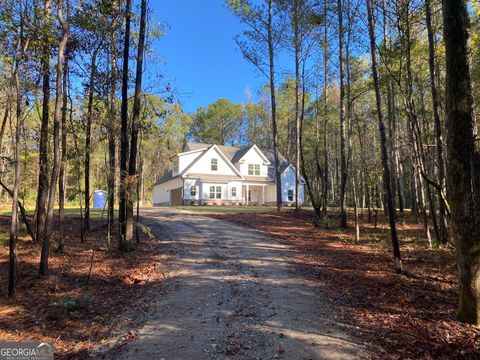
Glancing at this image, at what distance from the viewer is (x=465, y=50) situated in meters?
4.75

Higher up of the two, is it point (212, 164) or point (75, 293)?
point (212, 164)

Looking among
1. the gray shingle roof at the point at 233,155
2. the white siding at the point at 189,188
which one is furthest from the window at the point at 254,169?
the white siding at the point at 189,188

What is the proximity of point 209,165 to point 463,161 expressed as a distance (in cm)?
2799

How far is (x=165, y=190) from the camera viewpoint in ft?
115

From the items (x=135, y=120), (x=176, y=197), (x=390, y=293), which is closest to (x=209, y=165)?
(x=176, y=197)

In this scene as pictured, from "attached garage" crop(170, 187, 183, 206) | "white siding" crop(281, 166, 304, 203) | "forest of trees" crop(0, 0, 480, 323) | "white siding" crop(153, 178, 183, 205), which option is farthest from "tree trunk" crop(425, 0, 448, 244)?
"attached garage" crop(170, 187, 183, 206)

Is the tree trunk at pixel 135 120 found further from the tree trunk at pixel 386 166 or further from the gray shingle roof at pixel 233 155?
the gray shingle roof at pixel 233 155

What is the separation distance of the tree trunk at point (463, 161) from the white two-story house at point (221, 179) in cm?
2656

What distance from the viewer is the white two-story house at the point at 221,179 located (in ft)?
101

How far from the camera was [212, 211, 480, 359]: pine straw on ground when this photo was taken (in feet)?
14.1

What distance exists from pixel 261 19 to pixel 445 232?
16461mm

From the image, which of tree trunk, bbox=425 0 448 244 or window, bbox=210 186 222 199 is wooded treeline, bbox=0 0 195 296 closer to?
tree trunk, bbox=425 0 448 244

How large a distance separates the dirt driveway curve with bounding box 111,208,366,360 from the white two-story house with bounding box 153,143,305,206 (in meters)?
21.3

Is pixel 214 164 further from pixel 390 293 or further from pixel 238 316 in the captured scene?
pixel 238 316
